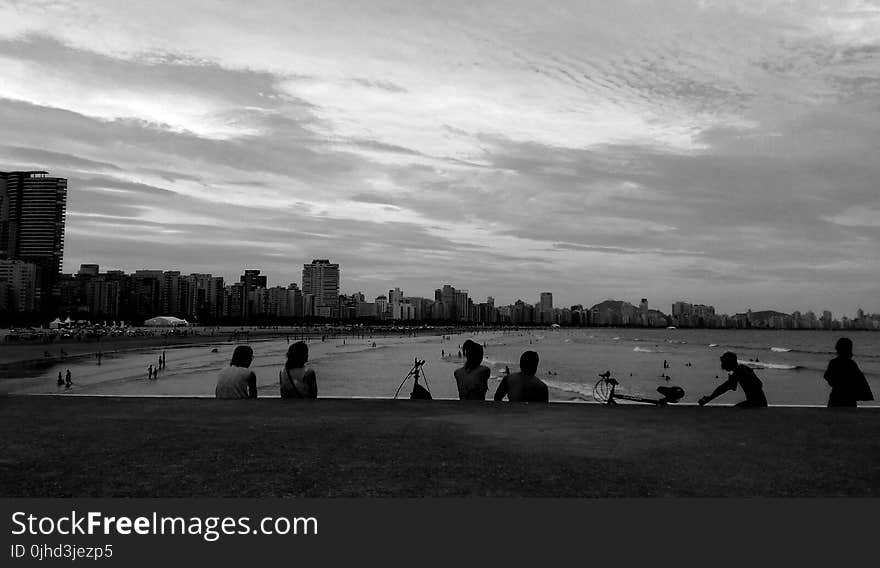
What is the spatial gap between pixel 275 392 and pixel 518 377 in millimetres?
33596

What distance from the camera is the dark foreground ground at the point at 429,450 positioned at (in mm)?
5203

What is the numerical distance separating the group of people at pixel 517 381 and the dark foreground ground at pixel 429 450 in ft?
2.02

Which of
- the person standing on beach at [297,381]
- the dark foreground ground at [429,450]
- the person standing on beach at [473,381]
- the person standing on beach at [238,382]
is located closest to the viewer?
the dark foreground ground at [429,450]

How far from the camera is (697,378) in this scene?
66500mm

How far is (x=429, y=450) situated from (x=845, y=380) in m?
8.13

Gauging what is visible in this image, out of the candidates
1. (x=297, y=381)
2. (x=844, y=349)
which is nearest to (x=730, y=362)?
(x=844, y=349)

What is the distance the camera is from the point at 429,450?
654 cm

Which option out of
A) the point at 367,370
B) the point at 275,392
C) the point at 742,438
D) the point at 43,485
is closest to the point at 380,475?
the point at 43,485

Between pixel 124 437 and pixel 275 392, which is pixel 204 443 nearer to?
pixel 124 437

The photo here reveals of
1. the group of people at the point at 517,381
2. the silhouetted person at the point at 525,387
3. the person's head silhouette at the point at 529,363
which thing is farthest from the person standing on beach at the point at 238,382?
the person's head silhouette at the point at 529,363

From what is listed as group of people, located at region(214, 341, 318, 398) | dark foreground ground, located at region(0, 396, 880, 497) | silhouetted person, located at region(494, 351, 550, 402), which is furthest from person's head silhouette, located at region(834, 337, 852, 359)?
group of people, located at region(214, 341, 318, 398)

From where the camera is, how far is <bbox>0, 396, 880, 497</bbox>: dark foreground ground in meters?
5.20

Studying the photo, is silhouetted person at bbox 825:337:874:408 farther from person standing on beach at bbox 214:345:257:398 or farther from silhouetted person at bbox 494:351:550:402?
person standing on beach at bbox 214:345:257:398

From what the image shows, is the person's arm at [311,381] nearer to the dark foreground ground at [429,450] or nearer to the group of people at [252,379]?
the group of people at [252,379]
